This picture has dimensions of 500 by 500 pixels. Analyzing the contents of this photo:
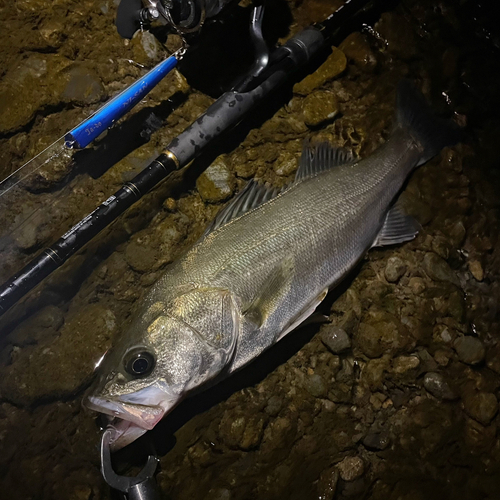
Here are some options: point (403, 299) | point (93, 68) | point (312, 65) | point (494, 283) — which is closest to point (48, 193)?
point (93, 68)

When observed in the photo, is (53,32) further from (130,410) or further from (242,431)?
(242,431)

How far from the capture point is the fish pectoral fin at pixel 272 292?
228 centimetres

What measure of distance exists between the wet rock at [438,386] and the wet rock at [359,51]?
223cm

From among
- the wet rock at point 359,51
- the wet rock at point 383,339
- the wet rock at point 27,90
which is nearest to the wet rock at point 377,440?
the wet rock at point 383,339

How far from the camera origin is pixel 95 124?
95.3 inches

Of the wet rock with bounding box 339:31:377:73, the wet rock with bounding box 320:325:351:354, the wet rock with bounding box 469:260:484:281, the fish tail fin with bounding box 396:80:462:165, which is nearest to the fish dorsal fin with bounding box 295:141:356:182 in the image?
the fish tail fin with bounding box 396:80:462:165

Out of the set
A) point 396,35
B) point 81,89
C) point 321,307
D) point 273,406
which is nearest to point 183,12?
point 81,89

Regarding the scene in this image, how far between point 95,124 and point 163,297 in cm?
111

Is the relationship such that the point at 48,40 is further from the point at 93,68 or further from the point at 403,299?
the point at 403,299

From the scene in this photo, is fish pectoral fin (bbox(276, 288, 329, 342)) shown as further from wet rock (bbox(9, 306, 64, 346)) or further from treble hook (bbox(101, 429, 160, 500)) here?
wet rock (bbox(9, 306, 64, 346))

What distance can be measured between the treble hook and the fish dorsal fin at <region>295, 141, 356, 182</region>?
6.23 ft

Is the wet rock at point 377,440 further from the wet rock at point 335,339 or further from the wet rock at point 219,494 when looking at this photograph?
the wet rock at point 219,494

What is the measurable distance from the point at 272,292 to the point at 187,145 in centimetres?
103

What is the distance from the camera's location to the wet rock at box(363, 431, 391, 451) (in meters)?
2.60
